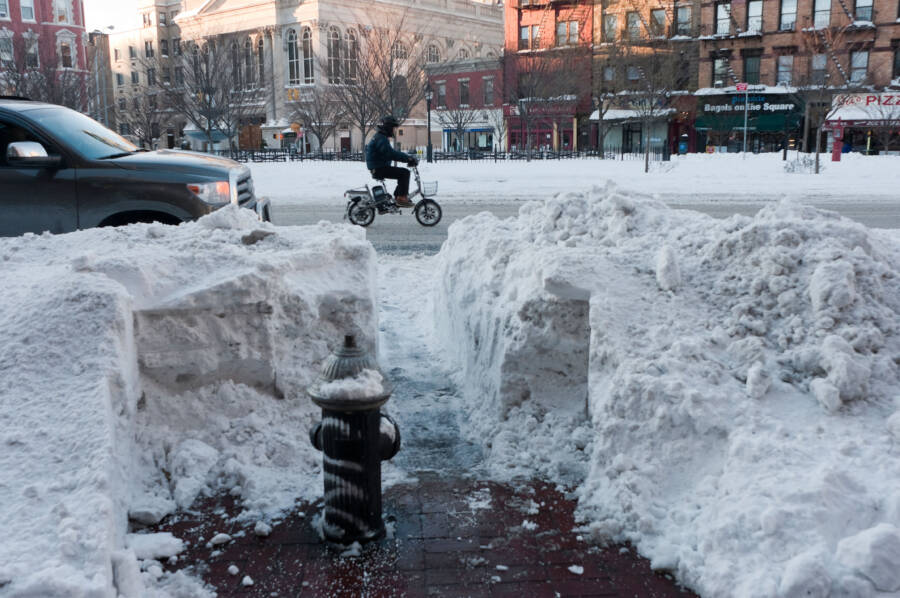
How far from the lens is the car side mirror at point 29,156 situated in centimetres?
704

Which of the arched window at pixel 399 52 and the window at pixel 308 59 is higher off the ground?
the window at pixel 308 59

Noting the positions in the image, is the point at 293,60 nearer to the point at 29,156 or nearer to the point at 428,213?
the point at 428,213

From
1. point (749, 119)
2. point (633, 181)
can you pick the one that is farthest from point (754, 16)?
point (633, 181)

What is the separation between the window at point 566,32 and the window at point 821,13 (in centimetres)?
1422

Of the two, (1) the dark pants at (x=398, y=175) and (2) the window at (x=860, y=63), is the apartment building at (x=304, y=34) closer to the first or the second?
(2) the window at (x=860, y=63)

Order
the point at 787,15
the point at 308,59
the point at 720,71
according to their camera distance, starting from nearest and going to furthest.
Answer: the point at 787,15 < the point at 720,71 < the point at 308,59

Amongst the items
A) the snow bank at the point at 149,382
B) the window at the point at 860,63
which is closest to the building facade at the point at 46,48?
the snow bank at the point at 149,382

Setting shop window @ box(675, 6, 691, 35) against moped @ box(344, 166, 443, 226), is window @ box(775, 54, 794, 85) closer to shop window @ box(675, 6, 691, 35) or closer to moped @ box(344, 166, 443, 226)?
shop window @ box(675, 6, 691, 35)

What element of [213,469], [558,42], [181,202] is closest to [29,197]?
[181,202]

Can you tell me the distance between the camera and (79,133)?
766 centimetres

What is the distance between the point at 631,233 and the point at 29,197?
18.0ft

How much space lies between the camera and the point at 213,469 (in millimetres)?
4035

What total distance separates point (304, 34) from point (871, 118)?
47104mm

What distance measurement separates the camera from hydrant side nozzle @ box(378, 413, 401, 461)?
362 centimetres
